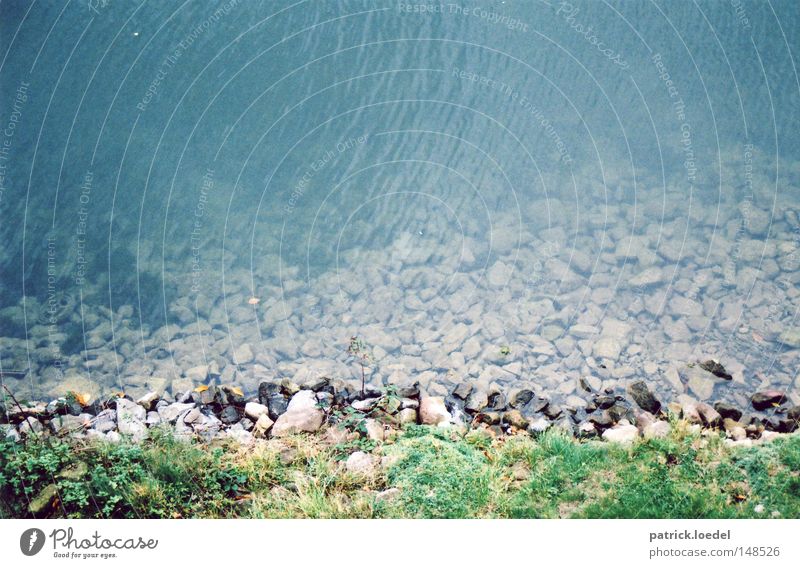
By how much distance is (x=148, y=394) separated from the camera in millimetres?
6617

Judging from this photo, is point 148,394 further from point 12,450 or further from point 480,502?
point 480,502

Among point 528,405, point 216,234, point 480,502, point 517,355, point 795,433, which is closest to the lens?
point 480,502

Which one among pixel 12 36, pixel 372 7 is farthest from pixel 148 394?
pixel 372 7

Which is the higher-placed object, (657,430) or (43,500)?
(657,430)

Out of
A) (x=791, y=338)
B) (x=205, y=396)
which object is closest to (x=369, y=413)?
(x=205, y=396)

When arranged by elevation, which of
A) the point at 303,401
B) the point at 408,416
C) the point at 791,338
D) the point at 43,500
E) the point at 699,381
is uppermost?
the point at 791,338

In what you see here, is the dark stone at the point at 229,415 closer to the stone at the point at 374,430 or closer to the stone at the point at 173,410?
the stone at the point at 173,410

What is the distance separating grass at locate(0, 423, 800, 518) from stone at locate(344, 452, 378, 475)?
0.06 metres

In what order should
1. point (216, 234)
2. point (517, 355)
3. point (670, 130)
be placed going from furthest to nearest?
point (670, 130) → point (216, 234) → point (517, 355)

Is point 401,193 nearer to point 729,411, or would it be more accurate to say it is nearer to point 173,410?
point 173,410

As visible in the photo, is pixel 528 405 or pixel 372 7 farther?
pixel 372 7

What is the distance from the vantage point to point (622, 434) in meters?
6.07

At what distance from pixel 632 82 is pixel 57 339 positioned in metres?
7.27

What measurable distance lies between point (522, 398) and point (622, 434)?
3.24ft
